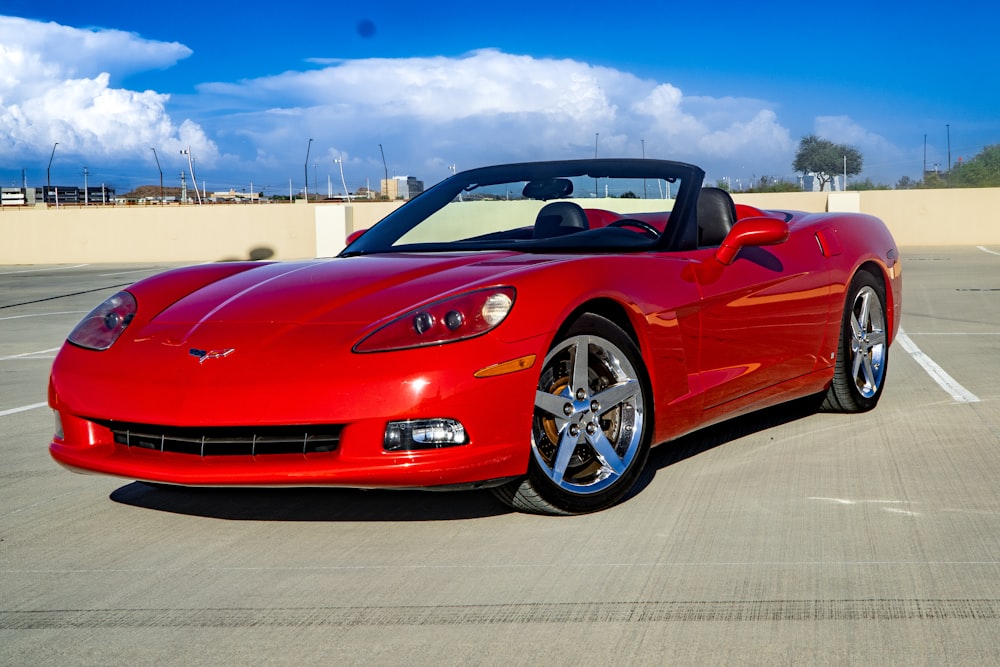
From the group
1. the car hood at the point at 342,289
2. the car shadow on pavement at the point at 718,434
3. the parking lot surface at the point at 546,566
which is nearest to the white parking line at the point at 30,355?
the parking lot surface at the point at 546,566

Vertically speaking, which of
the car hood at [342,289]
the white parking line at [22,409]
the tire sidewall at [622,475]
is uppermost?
the car hood at [342,289]

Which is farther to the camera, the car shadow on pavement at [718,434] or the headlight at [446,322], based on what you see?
the car shadow on pavement at [718,434]

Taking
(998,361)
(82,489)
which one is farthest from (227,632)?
(998,361)

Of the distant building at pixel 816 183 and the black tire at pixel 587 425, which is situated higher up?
the distant building at pixel 816 183

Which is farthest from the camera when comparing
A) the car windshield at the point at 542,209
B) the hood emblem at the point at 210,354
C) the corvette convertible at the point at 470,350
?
the car windshield at the point at 542,209

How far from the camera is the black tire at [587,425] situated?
396 cm

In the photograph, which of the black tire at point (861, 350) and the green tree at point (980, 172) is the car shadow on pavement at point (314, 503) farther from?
the green tree at point (980, 172)

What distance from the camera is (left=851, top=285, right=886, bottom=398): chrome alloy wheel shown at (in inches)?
236

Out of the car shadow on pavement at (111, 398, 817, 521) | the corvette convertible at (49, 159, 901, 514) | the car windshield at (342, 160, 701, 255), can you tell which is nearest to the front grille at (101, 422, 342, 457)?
the corvette convertible at (49, 159, 901, 514)

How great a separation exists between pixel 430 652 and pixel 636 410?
67.3 inches

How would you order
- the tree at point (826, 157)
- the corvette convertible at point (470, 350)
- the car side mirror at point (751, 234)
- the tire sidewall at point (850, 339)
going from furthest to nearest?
the tree at point (826, 157) → the tire sidewall at point (850, 339) → the car side mirror at point (751, 234) → the corvette convertible at point (470, 350)

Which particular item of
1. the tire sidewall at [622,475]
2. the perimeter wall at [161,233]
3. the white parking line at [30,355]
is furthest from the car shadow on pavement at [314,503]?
the perimeter wall at [161,233]

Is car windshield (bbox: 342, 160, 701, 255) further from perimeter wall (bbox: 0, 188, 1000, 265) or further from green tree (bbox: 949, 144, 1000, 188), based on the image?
green tree (bbox: 949, 144, 1000, 188)

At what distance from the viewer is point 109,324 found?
423 cm
